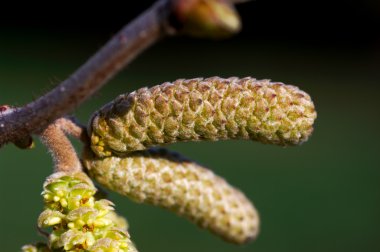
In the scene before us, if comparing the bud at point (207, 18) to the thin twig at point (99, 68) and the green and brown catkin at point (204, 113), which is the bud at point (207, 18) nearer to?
the thin twig at point (99, 68)

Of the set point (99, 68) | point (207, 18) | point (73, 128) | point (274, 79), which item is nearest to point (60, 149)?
point (73, 128)

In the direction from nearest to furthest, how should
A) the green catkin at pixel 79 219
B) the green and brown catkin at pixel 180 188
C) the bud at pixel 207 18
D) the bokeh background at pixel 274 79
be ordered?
the bud at pixel 207 18, the green catkin at pixel 79 219, the green and brown catkin at pixel 180 188, the bokeh background at pixel 274 79

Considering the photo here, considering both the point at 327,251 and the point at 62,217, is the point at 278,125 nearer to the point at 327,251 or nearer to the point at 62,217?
the point at 62,217

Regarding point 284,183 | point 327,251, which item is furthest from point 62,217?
point 284,183

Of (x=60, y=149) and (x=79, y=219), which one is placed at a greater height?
(x=60, y=149)

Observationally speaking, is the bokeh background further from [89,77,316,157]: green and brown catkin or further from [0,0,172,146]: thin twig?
[0,0,172,146]: thin twig

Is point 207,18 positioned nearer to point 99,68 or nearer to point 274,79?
point 99,68

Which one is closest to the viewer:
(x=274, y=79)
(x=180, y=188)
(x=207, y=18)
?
(x=207, y=18)

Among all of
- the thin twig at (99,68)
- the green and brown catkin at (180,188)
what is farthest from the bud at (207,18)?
the green and brown catkin at (180,188)

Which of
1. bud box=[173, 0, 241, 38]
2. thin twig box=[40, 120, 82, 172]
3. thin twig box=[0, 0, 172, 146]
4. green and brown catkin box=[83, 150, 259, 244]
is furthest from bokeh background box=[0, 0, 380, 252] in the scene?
bud box=[173, 0, 241, 38]
